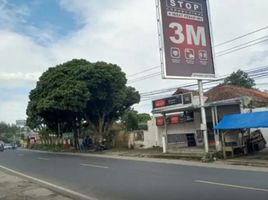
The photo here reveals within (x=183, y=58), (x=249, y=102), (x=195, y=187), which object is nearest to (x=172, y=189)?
(x=195, y=187)

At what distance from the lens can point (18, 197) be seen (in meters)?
11.6

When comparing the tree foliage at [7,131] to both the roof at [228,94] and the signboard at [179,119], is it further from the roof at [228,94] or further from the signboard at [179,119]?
the roof at [228,94]

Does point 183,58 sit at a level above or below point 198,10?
below

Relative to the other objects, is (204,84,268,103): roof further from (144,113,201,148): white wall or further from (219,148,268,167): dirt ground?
(219,148,268,167): dirt ground

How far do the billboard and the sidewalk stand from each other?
12.0 meters

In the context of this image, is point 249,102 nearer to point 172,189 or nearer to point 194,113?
point 194,113

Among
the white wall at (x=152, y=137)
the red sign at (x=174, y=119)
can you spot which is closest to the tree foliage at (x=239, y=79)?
the white wall at (x=152, y=137)

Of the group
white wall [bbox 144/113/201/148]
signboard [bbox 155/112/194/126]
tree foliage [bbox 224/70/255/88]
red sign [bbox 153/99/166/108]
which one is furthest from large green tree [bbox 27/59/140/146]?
tree foliage [bbox 224/70/255/88]

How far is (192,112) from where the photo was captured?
34.6 m

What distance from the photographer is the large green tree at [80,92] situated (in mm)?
39344

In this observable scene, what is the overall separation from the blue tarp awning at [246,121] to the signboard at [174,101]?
19.6ft

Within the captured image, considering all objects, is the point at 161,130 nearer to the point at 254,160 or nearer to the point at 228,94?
the point at 228,94

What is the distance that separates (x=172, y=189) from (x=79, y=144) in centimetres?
3792

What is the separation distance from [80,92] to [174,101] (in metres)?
10.2
